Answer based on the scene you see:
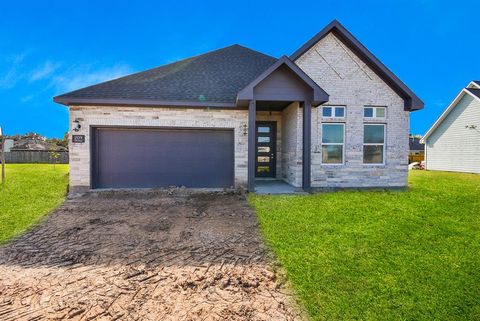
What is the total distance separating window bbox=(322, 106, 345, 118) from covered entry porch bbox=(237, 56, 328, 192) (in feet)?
2.16

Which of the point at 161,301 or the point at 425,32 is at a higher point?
the point at 425,32

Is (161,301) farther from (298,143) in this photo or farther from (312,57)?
(312,57)

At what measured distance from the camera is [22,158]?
94.2ft

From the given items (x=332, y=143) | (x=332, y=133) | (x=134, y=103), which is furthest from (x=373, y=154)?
(x=134, y=103)

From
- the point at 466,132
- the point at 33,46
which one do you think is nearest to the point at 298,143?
the point at 466,132

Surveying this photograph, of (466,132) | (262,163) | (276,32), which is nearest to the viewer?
(262,163)

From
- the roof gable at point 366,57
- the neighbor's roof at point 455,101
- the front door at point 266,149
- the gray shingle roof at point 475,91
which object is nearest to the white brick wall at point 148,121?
the front door at point 266,149

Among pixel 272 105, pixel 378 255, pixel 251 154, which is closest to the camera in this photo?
pixel 378 255

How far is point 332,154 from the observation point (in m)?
9.58

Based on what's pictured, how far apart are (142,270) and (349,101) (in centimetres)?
864

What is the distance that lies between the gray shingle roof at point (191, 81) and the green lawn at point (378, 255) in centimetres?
447

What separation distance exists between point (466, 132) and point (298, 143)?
1665 centimetres

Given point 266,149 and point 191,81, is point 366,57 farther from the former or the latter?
point 191,81

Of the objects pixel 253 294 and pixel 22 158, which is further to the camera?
pixel 22 158
